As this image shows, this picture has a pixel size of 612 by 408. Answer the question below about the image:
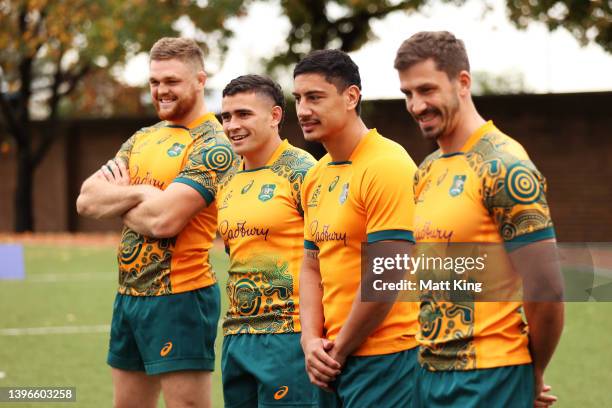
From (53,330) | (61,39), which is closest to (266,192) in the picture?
(53,330)

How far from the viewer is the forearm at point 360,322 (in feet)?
13.3

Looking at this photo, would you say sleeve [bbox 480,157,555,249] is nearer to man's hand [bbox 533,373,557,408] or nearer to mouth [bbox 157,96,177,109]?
man's hand [bbox 533,373,557,408]

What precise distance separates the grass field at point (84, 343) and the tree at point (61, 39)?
24.0 ft

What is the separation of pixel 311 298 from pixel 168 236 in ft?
4.01

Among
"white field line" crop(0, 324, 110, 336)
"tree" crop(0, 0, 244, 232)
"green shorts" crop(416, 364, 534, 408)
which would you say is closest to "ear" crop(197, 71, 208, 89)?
"green shorts" crop(416, 364, 534, 408)

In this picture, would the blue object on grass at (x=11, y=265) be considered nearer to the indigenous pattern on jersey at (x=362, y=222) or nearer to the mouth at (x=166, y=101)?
the mouth at (x=166, y=101)

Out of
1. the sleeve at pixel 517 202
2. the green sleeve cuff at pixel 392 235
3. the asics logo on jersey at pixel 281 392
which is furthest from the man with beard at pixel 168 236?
the sleeve at pixel 517 202

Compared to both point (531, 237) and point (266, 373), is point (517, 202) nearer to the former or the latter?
point (531, 237)

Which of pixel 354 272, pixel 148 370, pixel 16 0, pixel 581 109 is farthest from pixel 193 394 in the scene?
pixel 16 0

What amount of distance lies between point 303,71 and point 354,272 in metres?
0.98

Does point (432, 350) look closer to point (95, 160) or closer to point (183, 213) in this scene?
point (183, 213)

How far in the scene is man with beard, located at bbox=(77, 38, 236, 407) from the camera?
5.34 meters

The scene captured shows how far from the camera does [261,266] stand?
493cm

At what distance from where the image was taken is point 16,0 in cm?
3006
